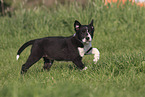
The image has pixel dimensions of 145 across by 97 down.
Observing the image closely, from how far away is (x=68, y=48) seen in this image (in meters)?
5.11

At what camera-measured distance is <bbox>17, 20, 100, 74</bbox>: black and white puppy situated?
499cm

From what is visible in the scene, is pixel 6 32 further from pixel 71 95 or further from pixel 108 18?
pixel 71 95

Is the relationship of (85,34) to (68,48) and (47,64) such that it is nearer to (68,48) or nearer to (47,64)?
(68,48)

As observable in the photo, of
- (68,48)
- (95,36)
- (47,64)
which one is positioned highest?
(68,48)

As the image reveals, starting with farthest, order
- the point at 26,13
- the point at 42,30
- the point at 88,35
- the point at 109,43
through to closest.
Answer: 1. the point at 26,13
2. the point at 42,30
3. the point at 109,43
4. the point at 88,35

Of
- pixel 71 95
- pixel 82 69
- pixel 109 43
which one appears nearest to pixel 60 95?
pixel 71 95

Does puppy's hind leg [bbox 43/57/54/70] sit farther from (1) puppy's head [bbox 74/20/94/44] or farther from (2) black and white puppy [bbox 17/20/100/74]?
(1) puppy's head [bbox 74/20/94/44]

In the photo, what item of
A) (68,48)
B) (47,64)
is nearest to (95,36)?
(47,64)

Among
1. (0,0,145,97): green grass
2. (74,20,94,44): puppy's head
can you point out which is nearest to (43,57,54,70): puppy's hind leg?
(0,0,145,97): green grass

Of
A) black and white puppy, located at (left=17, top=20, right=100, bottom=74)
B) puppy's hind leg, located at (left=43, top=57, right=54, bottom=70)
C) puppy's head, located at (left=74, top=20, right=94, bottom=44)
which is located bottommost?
puppy's hind leg, located at (left=43, top=57, right=54, bottom=70)

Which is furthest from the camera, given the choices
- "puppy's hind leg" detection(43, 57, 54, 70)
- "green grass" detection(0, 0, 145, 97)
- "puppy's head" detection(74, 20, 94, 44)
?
"puppy's hind leg" detection(43, 57, 54, 70)

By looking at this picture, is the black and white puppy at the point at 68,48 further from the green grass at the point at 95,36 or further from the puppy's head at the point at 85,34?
the green grass at the point at 95,36

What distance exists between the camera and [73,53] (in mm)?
5043

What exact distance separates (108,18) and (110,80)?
5.34 meters
